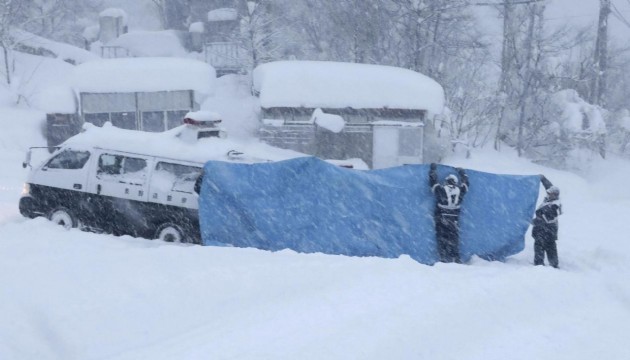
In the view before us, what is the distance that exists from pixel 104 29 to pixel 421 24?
1937 cm

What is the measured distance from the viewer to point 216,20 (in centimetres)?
3472

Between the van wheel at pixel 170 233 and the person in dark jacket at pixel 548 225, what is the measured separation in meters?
5.96

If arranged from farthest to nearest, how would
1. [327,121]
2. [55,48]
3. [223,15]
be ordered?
[223,15] → [55,48] → [327,121]

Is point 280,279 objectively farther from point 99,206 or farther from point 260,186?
point 99,206

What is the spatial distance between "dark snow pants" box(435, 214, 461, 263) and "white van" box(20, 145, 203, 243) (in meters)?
4.11

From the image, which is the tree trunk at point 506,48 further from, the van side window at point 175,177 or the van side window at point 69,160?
the van side window at point 69,160

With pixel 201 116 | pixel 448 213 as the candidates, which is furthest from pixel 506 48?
pixel 448 213

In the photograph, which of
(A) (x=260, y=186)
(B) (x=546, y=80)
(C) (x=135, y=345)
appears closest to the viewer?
(C) (x=135, y=345)

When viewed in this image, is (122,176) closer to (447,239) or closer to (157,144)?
(157,144)

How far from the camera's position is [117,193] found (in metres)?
11.2

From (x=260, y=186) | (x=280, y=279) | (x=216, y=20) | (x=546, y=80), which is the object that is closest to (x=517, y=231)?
(x=260, y=186)

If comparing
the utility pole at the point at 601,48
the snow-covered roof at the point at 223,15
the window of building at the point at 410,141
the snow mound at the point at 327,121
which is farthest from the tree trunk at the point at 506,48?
the snow-covered roof at the point at 223,15

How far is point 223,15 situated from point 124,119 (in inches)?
567

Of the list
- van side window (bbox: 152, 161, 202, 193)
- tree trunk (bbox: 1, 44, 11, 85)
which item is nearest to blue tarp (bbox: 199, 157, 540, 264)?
van side window (bbox: 152, 161, 202, 193)
